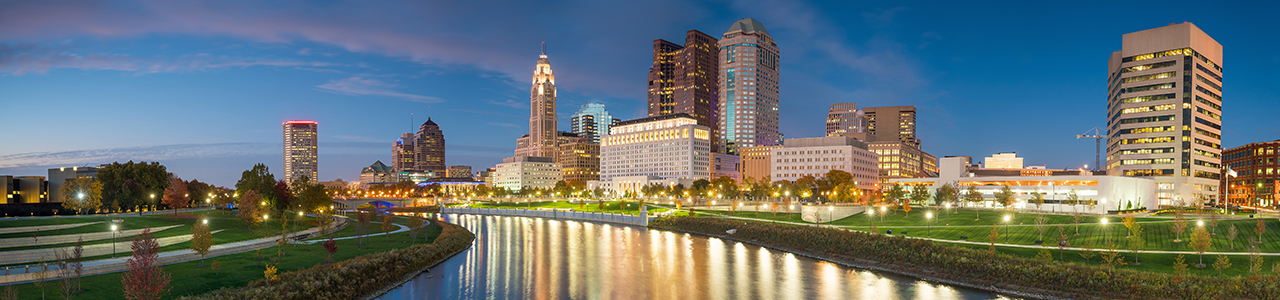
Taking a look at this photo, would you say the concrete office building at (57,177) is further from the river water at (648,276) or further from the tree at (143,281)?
the tree at (143,281)

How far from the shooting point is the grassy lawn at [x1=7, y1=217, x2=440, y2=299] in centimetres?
2805

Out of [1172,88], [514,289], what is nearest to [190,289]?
[514,289]

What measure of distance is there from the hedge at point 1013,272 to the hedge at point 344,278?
124 feet

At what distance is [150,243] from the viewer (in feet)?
94.4

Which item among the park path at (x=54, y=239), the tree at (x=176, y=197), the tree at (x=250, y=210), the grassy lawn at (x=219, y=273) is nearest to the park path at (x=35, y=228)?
the park path at (x=54, y=239)

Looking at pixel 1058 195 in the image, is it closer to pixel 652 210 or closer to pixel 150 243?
pixel 652 210

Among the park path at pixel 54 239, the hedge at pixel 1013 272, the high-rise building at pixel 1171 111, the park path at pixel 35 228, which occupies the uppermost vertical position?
the high-rise building at pixel 1171 111

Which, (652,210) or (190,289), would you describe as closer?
(190,289)

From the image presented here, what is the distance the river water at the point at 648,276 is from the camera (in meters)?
42.0

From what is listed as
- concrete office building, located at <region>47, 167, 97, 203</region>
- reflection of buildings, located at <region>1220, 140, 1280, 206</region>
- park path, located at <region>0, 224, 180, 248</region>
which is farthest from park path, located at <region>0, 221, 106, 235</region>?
reflection of buildings, located at <region>1220, 140, 1280, 206</region>

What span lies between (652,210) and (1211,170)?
5141 inches

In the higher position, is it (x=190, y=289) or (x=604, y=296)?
(x=190, y=289)

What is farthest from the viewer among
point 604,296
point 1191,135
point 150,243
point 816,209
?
point 1191,135

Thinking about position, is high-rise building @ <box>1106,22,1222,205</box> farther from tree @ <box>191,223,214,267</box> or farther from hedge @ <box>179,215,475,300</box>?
tree @ <box>191,223,214,267</box>
